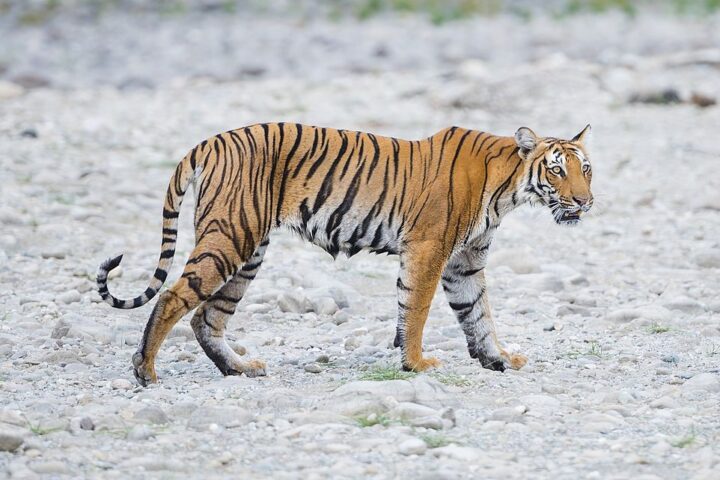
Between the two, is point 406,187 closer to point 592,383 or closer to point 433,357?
point 433,357

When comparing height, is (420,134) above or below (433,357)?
above

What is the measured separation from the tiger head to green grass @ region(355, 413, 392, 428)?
1.82 meters

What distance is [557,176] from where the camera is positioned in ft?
23.1

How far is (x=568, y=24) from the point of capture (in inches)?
1015

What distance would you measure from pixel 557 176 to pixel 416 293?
1.05 metres

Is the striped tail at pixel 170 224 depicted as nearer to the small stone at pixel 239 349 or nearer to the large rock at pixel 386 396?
the small stone at pixel 239 349

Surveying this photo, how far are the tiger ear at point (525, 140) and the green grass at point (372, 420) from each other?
1.98 meters

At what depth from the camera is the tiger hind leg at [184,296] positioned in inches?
266

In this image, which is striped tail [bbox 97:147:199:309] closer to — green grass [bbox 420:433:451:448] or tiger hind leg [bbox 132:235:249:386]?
tiger hind leg [bbox 132:235:249:386]

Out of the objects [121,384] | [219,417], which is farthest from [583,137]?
[121,384]

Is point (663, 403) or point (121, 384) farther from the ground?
point (663, 403)

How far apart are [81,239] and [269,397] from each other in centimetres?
466

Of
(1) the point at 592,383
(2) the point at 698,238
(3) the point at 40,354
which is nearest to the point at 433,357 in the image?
(1) the point at 592,383

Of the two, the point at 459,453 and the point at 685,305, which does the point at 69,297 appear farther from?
the point at 685,305
